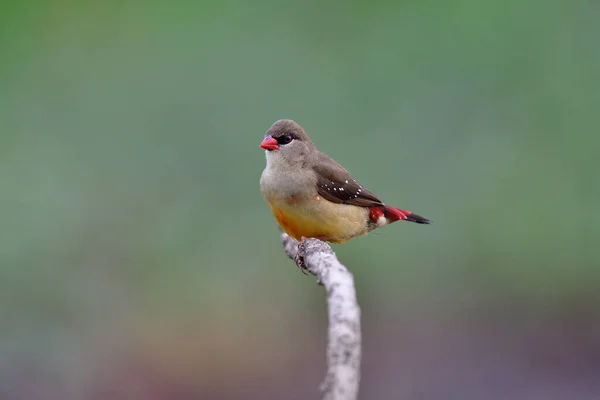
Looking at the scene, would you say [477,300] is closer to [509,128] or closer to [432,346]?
[432,346]

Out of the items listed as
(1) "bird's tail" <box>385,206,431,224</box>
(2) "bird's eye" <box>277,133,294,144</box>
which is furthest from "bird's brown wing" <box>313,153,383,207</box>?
(2) "bird's eye" <box>277,133,294,144</box>

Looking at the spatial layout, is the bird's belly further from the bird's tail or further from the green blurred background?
the green blurred background

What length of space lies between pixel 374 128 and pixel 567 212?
6.51ft

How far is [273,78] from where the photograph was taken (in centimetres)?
777

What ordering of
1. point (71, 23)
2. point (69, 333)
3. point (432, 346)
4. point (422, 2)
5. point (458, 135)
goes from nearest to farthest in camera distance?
point (69, 333)
point (432, 346)
point (458, 135)
point (422, 2)
point (71, 23)

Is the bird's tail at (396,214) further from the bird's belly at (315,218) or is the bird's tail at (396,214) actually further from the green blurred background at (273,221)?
the green blurred background at (273,221)

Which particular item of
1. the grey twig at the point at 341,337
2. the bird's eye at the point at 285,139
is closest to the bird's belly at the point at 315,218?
the bird's eye at the point at 285,139

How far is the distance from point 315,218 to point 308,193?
15 cm

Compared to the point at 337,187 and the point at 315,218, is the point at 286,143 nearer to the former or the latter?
the point at 337,187

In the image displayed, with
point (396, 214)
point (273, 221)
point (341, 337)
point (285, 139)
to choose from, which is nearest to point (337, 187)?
point (285, 139)

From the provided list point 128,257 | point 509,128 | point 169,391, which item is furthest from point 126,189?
point 509,128

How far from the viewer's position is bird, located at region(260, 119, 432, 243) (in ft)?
15.1

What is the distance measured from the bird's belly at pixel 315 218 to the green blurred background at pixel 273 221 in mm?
2287

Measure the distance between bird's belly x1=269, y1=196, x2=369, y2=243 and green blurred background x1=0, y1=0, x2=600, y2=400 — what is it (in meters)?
2.29
